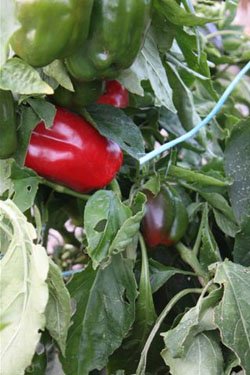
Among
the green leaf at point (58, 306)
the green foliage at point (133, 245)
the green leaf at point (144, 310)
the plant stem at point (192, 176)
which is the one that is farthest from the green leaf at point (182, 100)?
the green leaf at point (58, 306)

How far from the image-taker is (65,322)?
56 cm

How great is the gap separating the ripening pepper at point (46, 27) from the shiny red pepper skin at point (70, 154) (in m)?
0.13

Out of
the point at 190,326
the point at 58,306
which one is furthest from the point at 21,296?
the point at 190,326

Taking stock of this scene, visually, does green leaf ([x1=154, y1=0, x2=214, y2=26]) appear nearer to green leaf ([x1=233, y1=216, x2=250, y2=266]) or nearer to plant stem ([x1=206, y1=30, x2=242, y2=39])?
green leaf ([x1=233, y1=216, x2=250, y2=266])

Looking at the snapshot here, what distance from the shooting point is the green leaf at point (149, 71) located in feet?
2.13

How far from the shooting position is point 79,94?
648mm

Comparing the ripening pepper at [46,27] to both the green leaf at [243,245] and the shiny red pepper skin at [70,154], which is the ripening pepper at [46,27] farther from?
the green leaf at [243,245]

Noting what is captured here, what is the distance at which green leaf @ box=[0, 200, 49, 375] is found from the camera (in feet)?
1.60

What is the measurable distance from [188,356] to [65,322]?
0.42 feet

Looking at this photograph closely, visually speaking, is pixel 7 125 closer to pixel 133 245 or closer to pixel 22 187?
pixel 22 187

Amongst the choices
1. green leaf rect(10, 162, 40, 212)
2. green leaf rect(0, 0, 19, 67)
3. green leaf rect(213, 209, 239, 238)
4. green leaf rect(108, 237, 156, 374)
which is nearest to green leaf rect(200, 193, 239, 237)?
green leaf rect(213, 209, 239, 238)

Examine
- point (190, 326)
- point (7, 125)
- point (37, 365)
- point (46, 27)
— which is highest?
point (46, 27)

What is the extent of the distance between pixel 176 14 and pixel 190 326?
0.28 metres

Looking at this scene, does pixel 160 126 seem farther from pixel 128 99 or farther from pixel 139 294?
pixel 139 294
